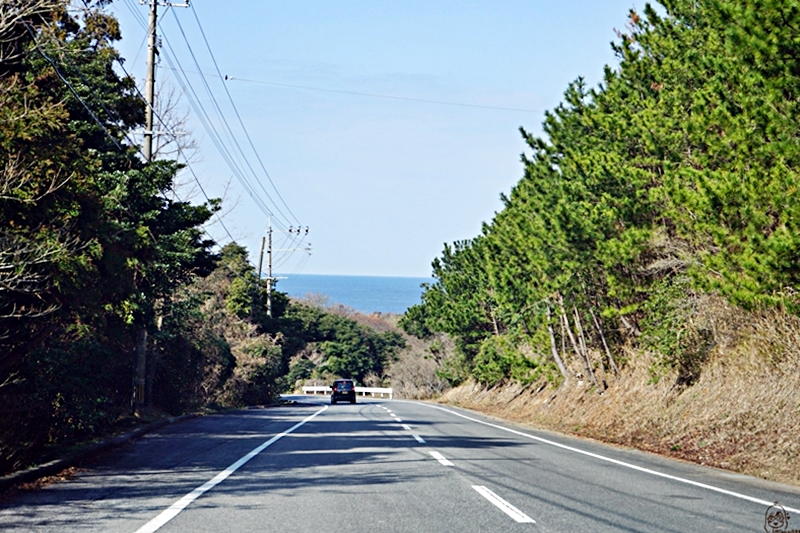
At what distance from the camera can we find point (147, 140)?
23500 millimetres

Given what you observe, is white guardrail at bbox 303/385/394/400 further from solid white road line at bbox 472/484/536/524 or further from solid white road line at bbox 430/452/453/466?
solid white road line at bbox 472/484/536/524

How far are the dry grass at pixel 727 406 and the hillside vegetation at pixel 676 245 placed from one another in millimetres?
47

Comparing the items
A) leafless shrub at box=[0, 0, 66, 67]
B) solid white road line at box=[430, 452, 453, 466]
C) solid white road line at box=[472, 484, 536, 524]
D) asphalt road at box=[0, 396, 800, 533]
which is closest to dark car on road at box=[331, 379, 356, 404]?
asphalt road at box=[0, 396, 800, 533]

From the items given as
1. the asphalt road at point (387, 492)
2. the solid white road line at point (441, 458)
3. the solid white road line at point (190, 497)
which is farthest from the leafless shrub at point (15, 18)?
the solid white road line at point (441, 458)

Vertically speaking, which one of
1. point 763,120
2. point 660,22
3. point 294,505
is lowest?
point 294,505

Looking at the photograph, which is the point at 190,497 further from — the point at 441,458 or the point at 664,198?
the point at 664,198

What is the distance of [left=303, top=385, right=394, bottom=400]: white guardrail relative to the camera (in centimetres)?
7312

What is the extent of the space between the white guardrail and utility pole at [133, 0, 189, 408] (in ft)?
164

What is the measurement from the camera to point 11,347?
42.4 feet

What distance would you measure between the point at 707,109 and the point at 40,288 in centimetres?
1214

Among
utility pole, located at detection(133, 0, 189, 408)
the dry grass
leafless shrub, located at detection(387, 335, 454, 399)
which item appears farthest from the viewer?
leafless shrub, located at detection(387, 335, 454, 399)

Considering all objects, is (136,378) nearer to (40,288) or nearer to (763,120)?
(40,288)

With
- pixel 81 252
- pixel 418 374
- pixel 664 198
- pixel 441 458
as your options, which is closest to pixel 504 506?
pixel 441 458

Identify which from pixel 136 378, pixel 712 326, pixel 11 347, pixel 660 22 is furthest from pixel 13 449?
pixel 660 22
